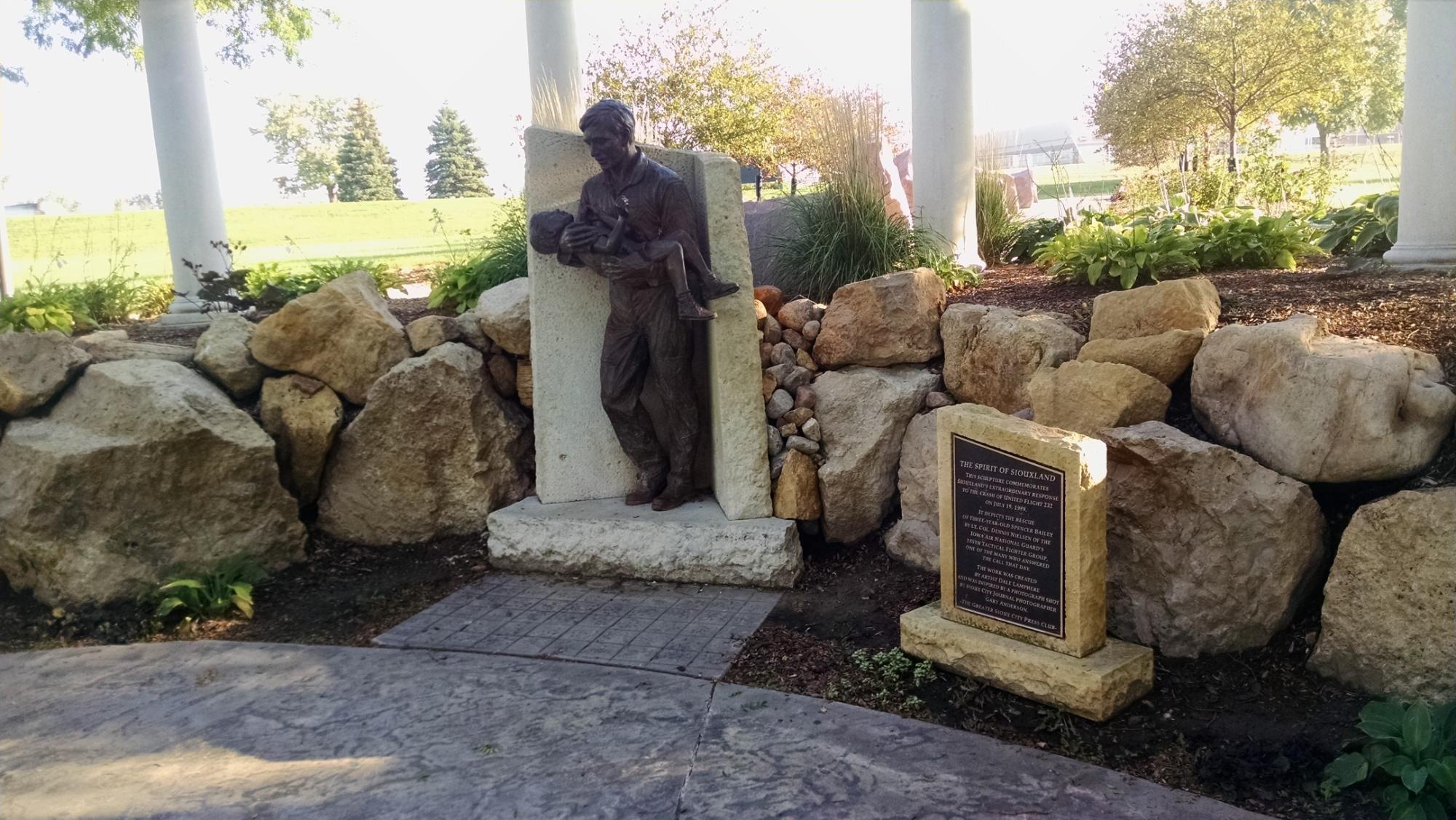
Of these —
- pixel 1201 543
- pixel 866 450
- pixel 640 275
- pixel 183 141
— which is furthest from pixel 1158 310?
pixel 183 141

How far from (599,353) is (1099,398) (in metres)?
2.74

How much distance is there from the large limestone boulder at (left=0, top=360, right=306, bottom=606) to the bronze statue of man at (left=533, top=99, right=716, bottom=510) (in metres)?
1.96

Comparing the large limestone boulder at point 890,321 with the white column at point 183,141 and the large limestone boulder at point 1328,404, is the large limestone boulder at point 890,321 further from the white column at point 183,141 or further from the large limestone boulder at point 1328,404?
the white column at point 183,141

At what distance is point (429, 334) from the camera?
605cm

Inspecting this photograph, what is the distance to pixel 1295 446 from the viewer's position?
3.80m

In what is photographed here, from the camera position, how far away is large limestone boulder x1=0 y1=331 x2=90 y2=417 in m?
5.14

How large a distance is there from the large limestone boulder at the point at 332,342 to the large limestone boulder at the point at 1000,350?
129 inches

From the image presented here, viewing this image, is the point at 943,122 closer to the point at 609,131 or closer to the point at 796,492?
the point at 609,131

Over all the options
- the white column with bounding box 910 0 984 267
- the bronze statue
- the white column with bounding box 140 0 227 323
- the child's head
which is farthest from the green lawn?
the bronze statue

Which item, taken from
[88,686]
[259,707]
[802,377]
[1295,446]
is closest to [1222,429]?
[1295,446]

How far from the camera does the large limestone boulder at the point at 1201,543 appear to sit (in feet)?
12.3

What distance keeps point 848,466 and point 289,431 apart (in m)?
3.21

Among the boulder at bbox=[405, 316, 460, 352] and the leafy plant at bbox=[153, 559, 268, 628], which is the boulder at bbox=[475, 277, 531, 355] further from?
the leafy plant at bbox=[153, 559, 268, 628]

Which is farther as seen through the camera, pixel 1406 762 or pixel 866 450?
pixel 866 450
